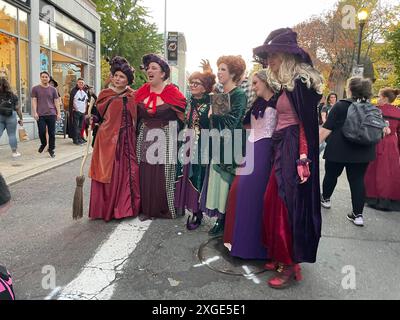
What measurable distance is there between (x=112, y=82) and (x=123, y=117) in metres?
0.42

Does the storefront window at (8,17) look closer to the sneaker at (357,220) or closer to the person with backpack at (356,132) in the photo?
the person with backpack at (356,132)

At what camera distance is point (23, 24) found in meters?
10.7

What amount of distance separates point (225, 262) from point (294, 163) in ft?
3.57

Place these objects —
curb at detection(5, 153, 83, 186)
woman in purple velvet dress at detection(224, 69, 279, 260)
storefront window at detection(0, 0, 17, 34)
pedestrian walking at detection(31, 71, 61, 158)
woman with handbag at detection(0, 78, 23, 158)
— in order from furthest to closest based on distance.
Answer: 1. storefront window at detection(0, 0, 17, 34)
2. pedestrian walking at detection(31, 71, 61, 158)
3. woman with handbag at detection(0, 78, 23, 158)
4. curb at detection(5, 153, 83, 186)
5. woman in purple velvet dress at detection(224, 69, 279, 260)

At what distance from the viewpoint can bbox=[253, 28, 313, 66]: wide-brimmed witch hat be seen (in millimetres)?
2691

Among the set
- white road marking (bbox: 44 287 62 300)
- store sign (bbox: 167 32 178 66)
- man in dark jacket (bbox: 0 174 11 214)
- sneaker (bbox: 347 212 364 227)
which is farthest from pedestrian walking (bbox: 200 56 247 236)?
→ store sign (bbox: 167 32 178 66)

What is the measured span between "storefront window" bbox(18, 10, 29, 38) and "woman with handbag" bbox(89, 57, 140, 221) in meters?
8.26

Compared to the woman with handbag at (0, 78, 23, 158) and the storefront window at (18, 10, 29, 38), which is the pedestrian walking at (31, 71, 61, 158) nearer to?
the woman with handbag at (0, 78, 23, 158)

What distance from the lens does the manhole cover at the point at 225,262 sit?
9.79ft

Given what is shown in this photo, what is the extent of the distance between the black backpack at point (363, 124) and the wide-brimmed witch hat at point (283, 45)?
5.97 ft

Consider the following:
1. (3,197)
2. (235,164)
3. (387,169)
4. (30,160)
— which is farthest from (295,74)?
(30,160)

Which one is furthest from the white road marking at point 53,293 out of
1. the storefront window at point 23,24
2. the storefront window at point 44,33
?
the storefront window at point 44,33

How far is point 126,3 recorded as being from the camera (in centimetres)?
2559
